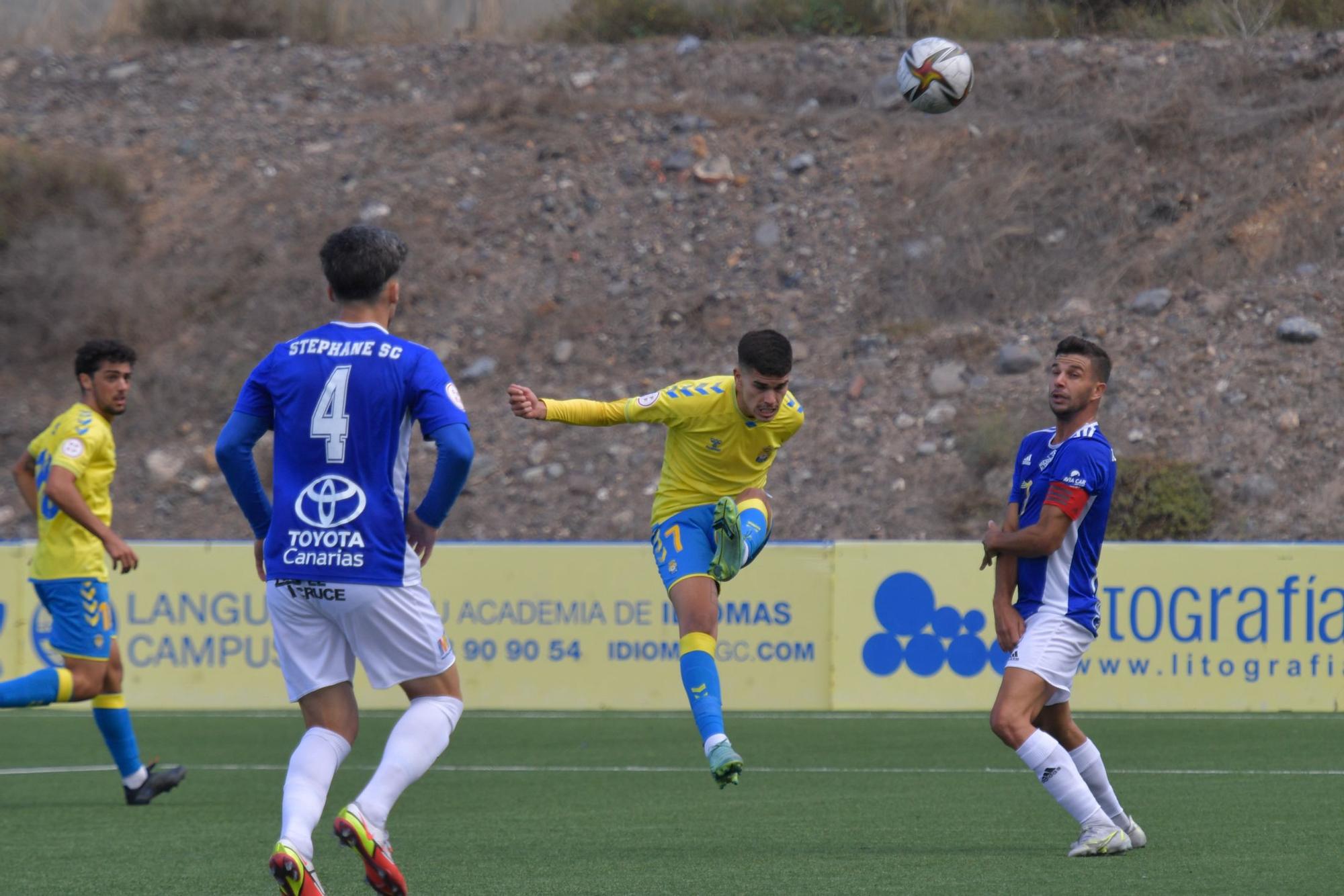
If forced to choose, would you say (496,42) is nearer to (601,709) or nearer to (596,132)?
(596,132)

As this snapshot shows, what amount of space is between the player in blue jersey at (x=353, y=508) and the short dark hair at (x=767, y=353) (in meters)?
2.44

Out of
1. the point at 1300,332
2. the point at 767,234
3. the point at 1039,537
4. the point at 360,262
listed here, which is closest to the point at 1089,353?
the point at 1039,537

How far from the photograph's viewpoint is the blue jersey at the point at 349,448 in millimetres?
4820

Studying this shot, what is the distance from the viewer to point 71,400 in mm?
25938

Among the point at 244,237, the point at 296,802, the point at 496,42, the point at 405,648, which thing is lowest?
the point at 296,802

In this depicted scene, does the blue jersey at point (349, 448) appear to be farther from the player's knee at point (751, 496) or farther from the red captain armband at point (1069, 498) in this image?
the player's knee at point (751, 496)

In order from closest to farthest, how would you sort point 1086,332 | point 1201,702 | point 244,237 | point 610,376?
point 1201,702 → point 1086,332 → point 610,376 → point 244,237

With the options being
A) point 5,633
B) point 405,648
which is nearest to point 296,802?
point 405,648

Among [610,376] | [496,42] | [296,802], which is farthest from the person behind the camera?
[496,42]

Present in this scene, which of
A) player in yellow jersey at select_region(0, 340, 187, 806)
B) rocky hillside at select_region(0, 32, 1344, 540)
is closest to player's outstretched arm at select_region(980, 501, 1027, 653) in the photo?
player in yellow jersey at select_region(0, 340, 187, 806)

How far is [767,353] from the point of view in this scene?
23.5ft

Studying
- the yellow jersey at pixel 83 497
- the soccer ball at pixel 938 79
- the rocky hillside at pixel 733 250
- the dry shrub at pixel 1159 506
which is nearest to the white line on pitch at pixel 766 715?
the soccer ball at pixel 938 79

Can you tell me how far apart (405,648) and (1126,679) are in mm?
9777

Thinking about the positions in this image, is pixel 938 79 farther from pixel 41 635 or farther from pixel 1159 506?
pixel 1159 506
